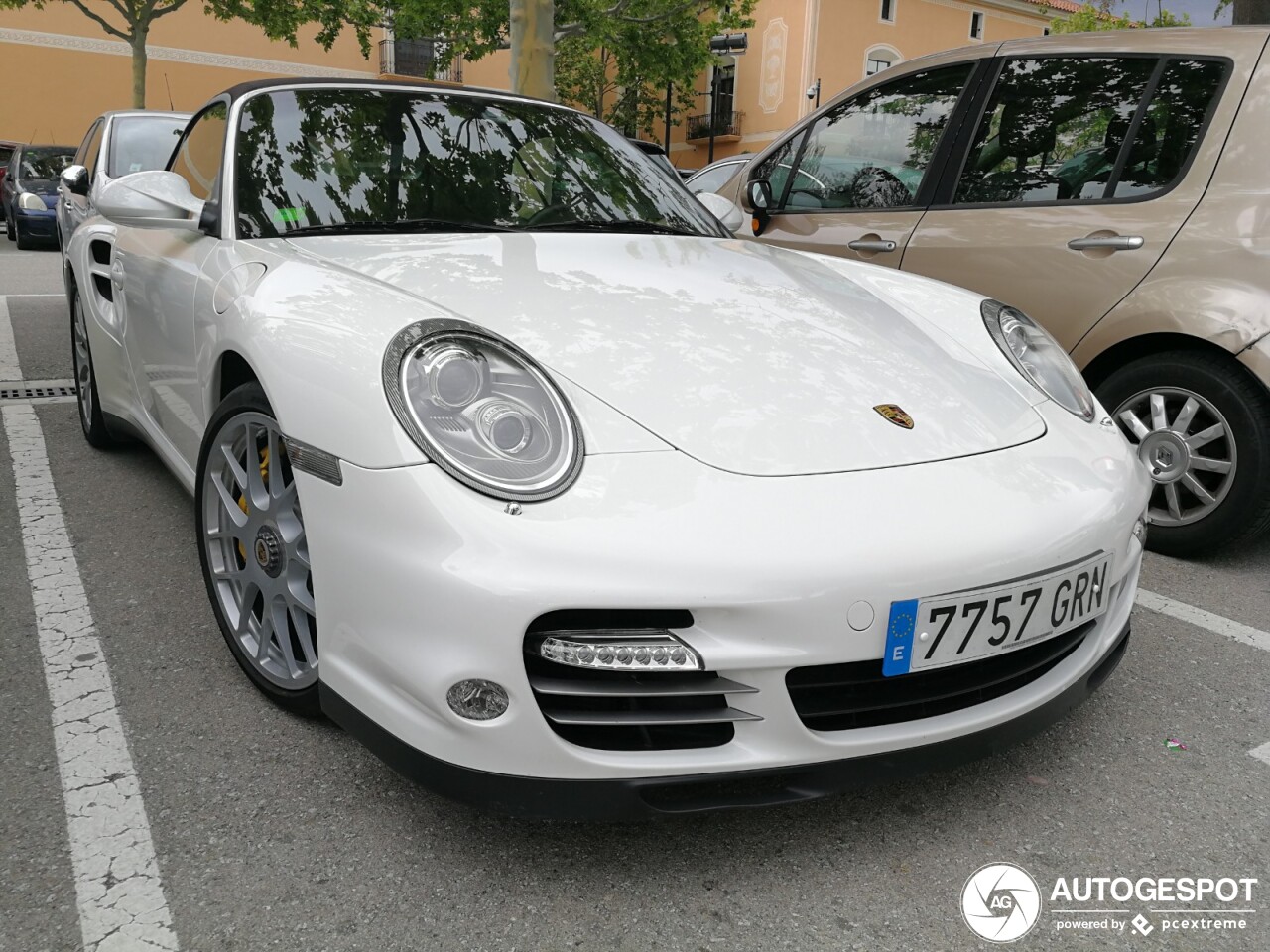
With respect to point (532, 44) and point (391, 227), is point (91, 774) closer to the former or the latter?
point (391, 227)

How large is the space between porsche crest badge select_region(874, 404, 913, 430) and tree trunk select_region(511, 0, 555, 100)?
9.07m

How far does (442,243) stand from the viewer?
7.95ft

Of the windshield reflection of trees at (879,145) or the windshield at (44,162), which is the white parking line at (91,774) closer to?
the windshield reflection of trees at (879,145)

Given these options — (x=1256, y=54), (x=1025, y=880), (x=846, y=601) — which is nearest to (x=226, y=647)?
(x=846, y=601)

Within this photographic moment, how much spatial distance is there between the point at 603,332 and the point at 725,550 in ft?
2.09

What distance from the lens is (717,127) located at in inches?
1305

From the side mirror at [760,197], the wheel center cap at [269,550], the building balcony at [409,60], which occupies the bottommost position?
the wheel center cap at [269,550]

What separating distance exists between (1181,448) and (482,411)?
2.43 metres

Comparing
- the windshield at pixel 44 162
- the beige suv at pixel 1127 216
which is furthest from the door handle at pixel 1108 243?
the windshield at pixel 44 162

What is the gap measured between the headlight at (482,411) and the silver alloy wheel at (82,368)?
8.45ft

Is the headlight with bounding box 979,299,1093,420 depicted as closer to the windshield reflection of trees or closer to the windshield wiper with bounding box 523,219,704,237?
the windshield wiper with bounding box 523,219,704,237

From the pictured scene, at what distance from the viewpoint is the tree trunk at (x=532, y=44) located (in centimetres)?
1020

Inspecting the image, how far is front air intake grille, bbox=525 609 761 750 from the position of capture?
5.07 ft

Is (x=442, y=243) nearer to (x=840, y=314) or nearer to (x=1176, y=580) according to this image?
(x=840, y=314)
